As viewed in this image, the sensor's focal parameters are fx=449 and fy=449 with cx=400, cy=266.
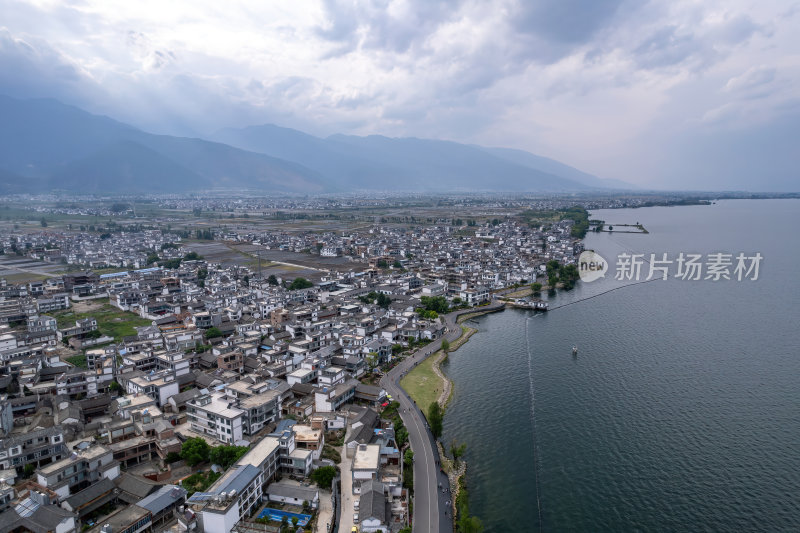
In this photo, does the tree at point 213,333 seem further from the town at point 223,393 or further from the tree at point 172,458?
the tree at point 172,458

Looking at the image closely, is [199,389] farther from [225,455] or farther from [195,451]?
[225,455]

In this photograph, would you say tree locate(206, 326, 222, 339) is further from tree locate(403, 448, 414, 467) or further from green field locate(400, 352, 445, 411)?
tree locate(403, 448, 414, 467)

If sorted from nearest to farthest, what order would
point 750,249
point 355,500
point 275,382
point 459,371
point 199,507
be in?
point 199,507 < point 355,500 < point 275,382 < point 459,371 < point 750,249

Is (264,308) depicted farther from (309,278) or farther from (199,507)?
(199,507)

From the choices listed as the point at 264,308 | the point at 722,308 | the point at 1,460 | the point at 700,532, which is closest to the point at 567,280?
the point at 722,308

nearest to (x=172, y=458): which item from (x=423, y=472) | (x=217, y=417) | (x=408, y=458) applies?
(x=217, y=417)

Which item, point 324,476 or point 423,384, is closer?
point 324,476
